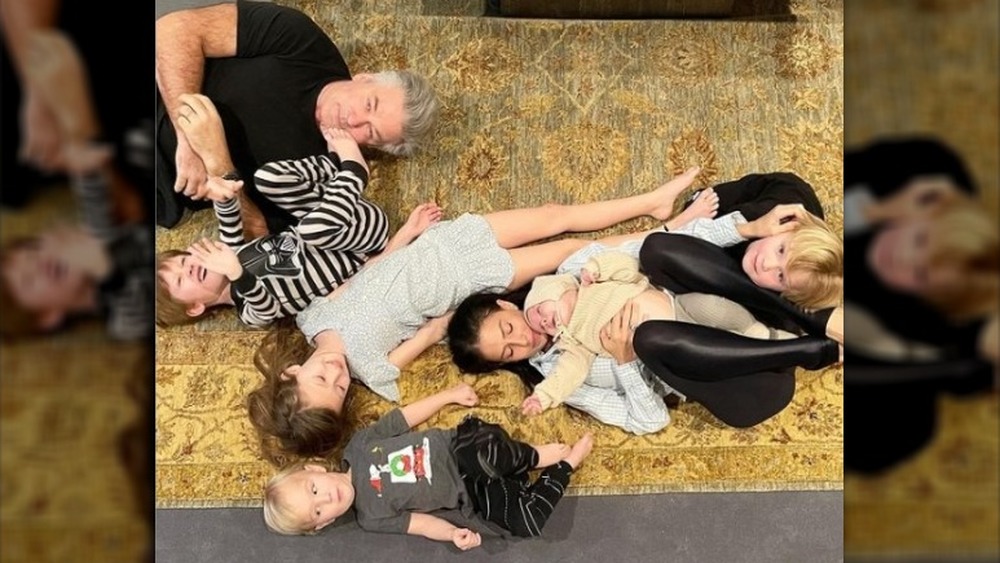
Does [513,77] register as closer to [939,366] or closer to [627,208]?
[627,208]

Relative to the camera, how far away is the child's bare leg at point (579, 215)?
1.83 meters

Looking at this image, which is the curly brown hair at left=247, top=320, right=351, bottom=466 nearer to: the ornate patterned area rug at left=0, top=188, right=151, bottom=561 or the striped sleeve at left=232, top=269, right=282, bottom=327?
the striped sleeve at left=232, top=269, right=282, bottom=327

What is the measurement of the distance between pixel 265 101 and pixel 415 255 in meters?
0.47

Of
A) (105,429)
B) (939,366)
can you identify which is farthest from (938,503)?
(105,429)

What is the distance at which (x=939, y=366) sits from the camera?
0.79 feet

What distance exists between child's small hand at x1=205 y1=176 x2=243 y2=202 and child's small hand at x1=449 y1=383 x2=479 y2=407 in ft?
2.11

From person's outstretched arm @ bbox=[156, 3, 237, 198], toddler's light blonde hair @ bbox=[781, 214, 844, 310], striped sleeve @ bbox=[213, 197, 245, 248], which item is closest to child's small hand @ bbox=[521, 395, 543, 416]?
toddler's light blonde hair @ bbox=[781, 214, 844, 310]

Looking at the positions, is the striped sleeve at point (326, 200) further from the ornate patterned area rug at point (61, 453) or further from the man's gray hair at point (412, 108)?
the ornate patterned area rug at point (61, 453)

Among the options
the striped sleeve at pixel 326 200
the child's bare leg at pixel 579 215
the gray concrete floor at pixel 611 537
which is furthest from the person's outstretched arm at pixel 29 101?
the gray concrete floor at pixel 611 537

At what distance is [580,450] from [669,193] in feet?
2.04

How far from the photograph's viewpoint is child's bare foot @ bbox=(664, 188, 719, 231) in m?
1.85

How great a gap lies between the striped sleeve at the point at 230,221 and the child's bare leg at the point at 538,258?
1.95 feet

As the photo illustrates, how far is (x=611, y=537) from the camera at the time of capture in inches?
72.1

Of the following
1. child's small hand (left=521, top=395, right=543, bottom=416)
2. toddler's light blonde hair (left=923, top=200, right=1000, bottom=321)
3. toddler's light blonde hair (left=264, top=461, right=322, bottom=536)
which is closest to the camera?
toddler's light blonde hair (left=923, top=200, right=1000, bottom=321)
